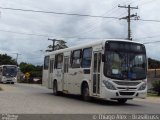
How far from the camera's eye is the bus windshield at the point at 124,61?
2070cm

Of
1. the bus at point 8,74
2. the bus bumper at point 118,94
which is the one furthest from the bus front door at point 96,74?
the bus at point 8,74

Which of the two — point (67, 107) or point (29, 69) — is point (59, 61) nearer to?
point (67, 107)

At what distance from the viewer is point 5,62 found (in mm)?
131500

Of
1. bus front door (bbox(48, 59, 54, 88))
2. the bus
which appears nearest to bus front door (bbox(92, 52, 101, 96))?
bus front door (bbox(48, 59, 54, 88))

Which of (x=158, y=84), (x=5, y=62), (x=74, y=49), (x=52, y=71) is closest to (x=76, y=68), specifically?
(x=74, y=49)

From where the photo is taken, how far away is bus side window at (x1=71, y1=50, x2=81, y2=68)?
953 inches

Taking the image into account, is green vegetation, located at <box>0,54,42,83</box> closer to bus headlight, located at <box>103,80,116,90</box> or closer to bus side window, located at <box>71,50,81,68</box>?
bus side window, located at <box>71,50,81,68</box>

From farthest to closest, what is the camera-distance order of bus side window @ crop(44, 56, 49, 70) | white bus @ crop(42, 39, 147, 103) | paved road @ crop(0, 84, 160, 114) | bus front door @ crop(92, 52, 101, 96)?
bus side window @ crop(44, 56, 49, 70) → bus front door @ crop(92, 52, 101, 96) → white bus @ crop(42, 39, 147, 103) → paved road @ crop(0, 84, 160, 114)

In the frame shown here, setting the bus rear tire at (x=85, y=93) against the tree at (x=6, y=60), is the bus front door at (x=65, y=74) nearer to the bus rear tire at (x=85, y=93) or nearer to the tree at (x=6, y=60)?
the bus rear tire at (x=85, y=93)

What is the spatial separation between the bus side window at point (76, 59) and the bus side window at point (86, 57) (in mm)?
683

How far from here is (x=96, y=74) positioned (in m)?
21.4

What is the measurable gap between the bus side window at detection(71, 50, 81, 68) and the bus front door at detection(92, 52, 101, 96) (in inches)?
96.4

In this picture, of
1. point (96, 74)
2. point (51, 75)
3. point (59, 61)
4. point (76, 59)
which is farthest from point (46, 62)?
point (96, 74)

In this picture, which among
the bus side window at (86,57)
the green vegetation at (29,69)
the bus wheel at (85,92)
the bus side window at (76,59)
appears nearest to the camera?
the bus side window at (86,57)
